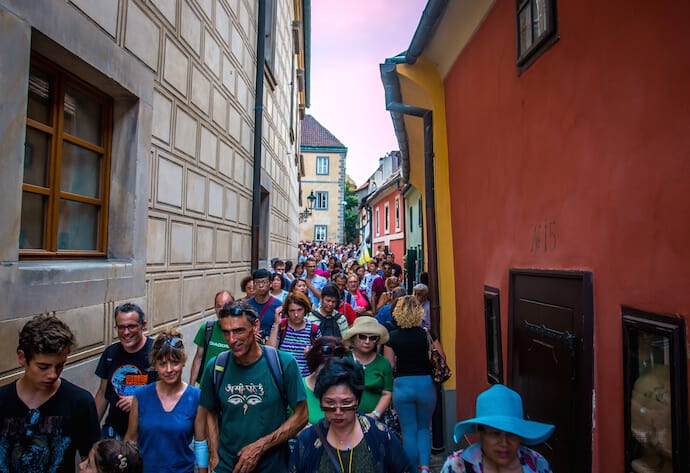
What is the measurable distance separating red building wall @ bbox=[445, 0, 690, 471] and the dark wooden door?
0.10 m

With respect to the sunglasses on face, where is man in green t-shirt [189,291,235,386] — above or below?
below

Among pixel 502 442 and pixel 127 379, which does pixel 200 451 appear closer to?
pixel 127 379

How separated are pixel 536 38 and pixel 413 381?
317cm

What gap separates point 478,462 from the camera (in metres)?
2.58

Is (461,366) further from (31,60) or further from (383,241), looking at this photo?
(383,241)

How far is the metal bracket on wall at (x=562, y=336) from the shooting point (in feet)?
12.2

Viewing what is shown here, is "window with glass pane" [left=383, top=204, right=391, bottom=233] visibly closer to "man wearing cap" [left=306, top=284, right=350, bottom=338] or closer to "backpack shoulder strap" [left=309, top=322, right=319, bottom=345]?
"man wearing cap" [left=306, top=284, right=350, bottom=338]

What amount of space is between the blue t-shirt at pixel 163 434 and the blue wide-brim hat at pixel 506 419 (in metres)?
1.63

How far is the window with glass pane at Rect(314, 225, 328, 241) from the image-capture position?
49516 mm

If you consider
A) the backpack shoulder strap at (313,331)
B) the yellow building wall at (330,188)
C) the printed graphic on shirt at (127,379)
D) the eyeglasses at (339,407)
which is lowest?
the printed graphic on shirt at (127,379)

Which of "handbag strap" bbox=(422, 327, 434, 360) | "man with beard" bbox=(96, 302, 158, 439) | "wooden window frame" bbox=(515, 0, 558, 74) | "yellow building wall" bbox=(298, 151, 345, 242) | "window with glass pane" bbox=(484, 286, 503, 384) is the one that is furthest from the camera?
"yellow building wall" bbox=(298, 151, 345, 242)

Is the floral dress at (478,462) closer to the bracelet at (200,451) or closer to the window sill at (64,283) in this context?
the bracelet at (200,451)

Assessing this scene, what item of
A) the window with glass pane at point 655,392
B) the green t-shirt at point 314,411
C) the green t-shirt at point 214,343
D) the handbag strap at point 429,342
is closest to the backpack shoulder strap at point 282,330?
the green t-shirt at point 214,343

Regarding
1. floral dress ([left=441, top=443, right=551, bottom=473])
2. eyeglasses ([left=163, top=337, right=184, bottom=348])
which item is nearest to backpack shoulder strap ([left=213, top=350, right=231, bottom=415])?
eyeglasses ([left=163, top=337, right=184, bottom=348])
